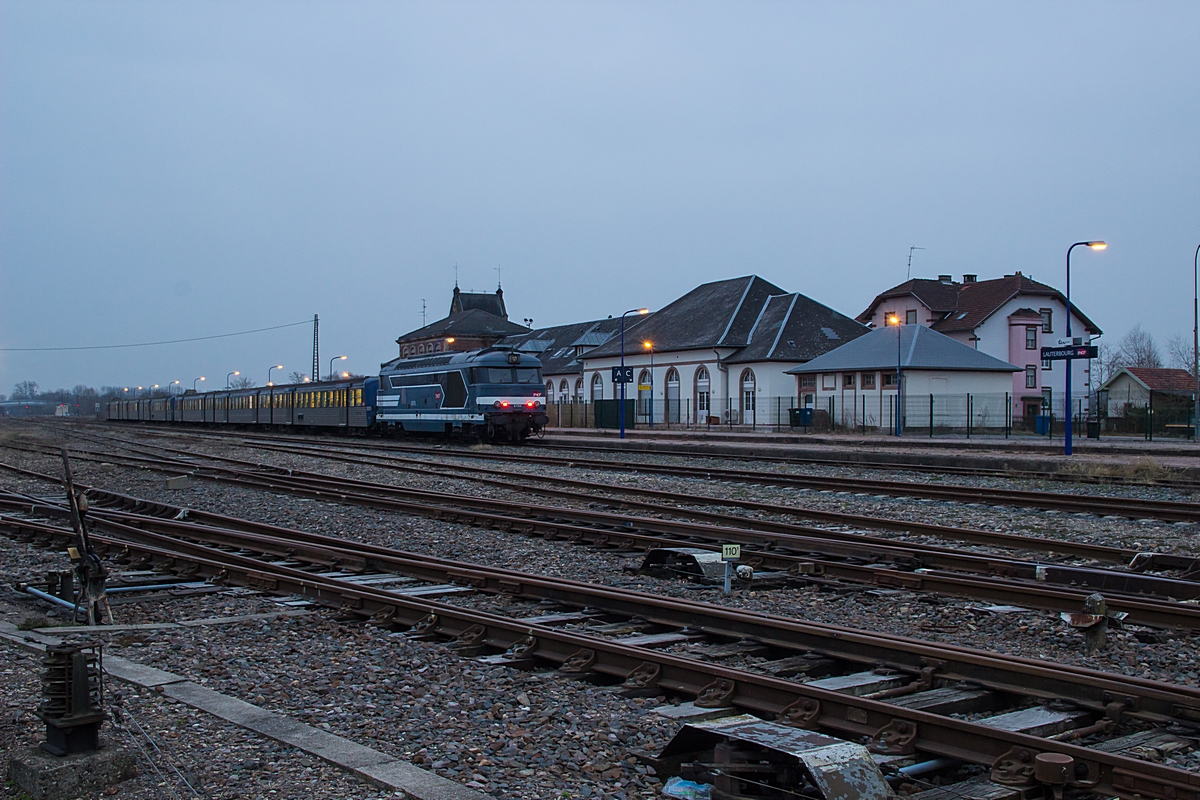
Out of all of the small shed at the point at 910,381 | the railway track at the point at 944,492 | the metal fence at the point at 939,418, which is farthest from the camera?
the small shed at the point at 910,381

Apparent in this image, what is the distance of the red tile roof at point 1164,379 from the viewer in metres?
63.4

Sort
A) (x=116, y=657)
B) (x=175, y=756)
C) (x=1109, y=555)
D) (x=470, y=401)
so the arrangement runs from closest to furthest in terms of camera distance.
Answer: (x=175, y=756), (x=116, y=657), (x=1109, y=555), (x=470, y=401)

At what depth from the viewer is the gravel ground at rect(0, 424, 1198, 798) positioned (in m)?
5.19

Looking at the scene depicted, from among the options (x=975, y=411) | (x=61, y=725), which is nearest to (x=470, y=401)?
(x=975, y=411)

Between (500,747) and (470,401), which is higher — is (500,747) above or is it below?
below

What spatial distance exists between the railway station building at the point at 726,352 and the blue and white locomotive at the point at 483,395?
59.3 ft

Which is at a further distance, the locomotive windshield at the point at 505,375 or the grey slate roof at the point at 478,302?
the grey slate roof at the point at 478,302

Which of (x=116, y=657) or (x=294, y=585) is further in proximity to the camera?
(x=294, y=585)

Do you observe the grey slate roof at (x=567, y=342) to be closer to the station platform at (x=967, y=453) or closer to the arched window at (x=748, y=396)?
the arched window at (x=748, y=396)

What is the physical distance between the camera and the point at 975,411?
4759cm

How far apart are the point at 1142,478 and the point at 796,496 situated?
8093 millimetres

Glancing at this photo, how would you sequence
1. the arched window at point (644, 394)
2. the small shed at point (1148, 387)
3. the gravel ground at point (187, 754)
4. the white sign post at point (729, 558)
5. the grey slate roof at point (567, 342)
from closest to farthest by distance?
1. the gravel ground at point (187, 754)
2. the white sign post at point (729, 558)
3. the small shed at point (1148, 387)
4. the arched window at point (644, 394)
5. the grey slate roof at point (567, 342)

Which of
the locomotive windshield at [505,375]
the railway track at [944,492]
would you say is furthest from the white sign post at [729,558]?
the locomotive windshield at [505,375]

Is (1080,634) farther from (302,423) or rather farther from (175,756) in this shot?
(302,423)
